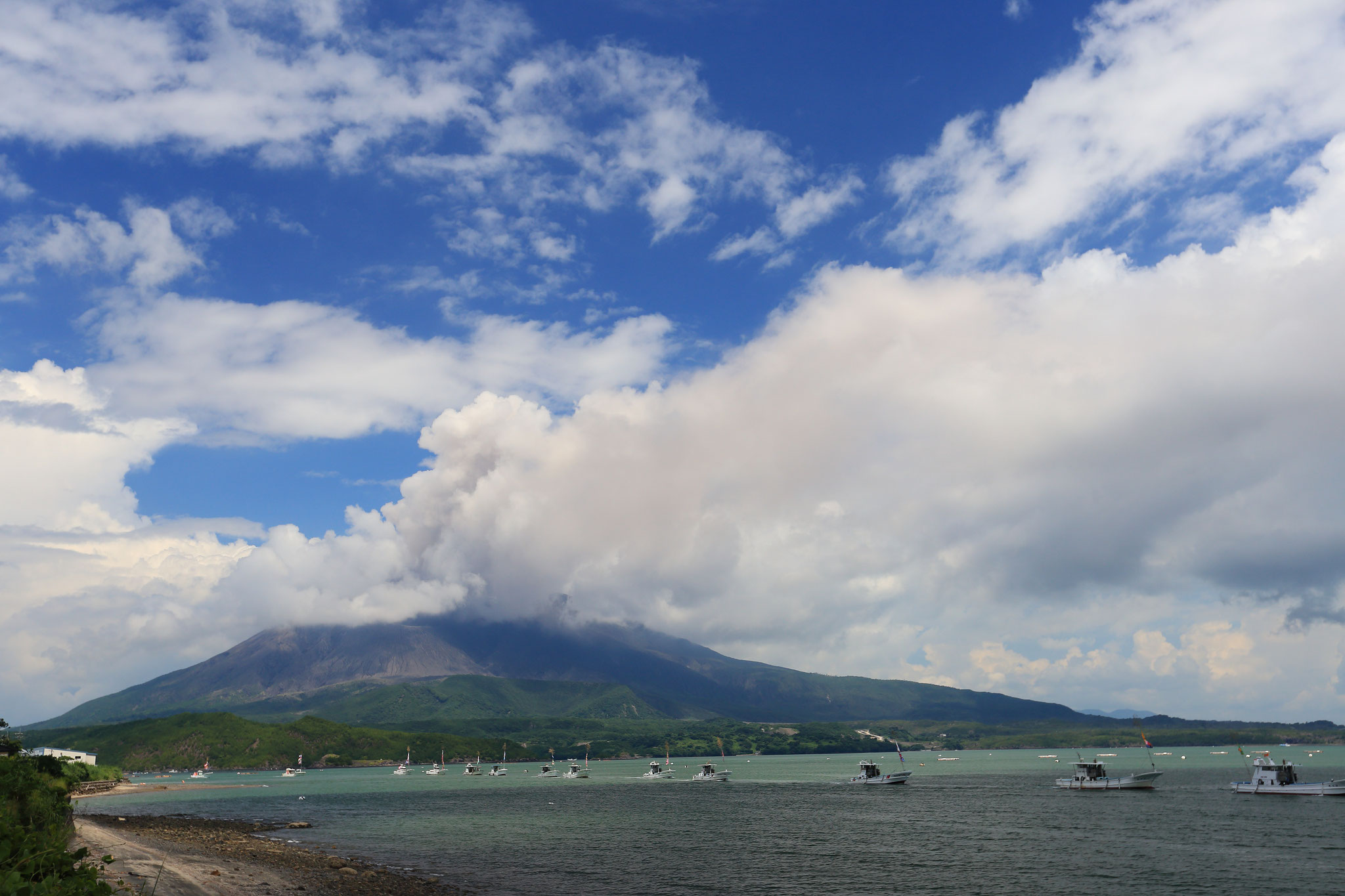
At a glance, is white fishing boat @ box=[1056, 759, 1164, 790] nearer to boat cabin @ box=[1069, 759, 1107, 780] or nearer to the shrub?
boat cabin @ box=[1069, 759, 1107, 780]

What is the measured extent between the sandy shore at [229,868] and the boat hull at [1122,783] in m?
137

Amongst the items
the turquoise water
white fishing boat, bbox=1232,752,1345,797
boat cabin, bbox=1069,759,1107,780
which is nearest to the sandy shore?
the turquoise water

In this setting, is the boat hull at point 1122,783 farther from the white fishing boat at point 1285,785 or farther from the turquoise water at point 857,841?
the white fishing boat at point 1285,785

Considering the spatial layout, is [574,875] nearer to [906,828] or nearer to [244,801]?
[906,828]

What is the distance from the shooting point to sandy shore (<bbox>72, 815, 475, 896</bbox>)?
55.8m

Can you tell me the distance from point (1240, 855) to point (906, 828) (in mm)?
38315

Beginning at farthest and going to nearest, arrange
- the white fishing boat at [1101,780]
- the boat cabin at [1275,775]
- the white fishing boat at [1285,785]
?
1. the white fishing boat at [1101,780]
2. the boat cabin at [1275,775]
3. the white fishing boat at [1285,785]

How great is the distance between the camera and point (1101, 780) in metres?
157

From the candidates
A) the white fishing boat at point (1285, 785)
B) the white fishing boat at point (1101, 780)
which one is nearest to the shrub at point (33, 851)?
the white fishing boat at point (1285, 785)

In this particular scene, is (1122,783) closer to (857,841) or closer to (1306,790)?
(1306,790)

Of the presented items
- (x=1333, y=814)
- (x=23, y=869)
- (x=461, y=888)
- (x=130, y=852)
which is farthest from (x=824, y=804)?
(x=23, y=869)

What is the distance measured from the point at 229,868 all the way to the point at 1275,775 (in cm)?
15217

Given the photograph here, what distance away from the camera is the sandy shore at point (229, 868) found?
183 ft

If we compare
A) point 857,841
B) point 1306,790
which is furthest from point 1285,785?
point 857,841
